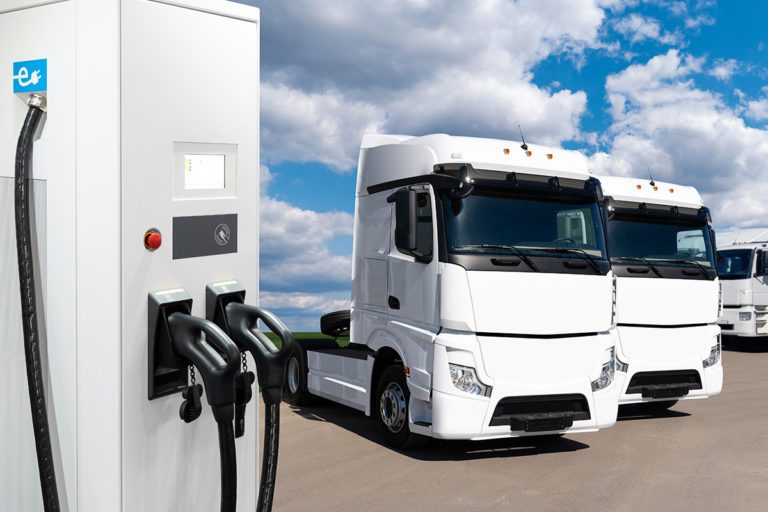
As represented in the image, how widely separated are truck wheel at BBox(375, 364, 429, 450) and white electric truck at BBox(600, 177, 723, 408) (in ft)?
10.8

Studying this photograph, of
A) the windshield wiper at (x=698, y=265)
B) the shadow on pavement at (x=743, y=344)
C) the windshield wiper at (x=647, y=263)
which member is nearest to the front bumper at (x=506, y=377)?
the windshield wiper at (x=647, y=263)

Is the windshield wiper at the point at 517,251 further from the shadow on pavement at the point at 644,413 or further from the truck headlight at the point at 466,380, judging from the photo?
the shadow on pavement at the point at 644,413

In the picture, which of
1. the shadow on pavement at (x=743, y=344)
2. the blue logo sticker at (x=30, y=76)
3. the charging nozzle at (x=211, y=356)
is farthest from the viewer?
the shadow on pavement at (x=743, y=344)

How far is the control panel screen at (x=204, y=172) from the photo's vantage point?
2.73 meters

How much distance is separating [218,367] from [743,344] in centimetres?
2216

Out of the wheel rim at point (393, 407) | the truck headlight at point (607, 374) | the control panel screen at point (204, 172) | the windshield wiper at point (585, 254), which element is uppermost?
the control panel screen at point (204, 172)

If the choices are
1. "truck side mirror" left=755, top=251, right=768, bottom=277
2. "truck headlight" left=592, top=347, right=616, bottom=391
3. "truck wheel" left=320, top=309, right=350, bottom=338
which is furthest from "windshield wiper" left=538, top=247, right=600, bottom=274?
"truck side mirror" left=755, top=251, right=768, bottom=277

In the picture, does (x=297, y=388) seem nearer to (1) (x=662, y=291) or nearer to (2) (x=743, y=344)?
(1) (x=662, y=291)

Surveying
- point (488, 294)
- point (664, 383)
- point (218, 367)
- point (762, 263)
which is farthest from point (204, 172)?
point (762, 263)

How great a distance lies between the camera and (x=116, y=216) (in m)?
2.51

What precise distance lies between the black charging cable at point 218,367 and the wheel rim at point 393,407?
5.19 m

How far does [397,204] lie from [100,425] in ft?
16.3

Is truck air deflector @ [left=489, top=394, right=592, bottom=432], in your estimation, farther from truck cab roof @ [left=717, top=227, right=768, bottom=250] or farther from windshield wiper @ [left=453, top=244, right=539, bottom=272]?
truck cab roof @ [left=717, top=227, right=768, bottom=250]

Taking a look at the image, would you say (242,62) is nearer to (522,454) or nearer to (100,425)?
(100,425)
